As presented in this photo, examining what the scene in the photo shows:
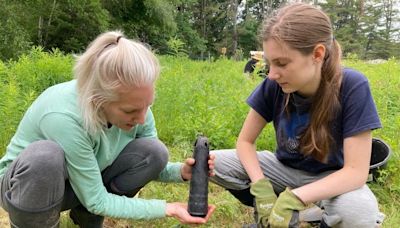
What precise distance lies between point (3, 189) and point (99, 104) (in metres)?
0.54

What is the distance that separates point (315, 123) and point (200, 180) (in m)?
0.58

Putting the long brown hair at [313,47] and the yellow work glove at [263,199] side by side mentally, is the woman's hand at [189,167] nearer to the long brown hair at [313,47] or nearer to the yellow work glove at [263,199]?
the yellow work glove at [263,199]

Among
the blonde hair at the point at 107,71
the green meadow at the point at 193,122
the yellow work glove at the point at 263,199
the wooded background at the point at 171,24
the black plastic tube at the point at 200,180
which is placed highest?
the blonde hair at the point at 107,71

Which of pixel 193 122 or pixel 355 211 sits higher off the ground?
pixel 355 211

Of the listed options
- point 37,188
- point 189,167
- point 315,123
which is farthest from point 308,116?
point 37,188

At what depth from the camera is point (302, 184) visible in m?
2.25

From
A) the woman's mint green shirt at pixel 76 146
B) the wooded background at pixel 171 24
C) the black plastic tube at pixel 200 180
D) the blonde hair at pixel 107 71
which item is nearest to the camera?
the blonde hair at pixel 107 71

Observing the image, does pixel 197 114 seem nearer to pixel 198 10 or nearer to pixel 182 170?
pixel 182 170

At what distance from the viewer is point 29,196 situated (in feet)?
5.57

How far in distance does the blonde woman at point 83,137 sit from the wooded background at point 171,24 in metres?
0.75

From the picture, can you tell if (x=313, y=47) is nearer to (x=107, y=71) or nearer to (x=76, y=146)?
(x=107, y=71)

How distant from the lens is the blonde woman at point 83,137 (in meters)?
1.64

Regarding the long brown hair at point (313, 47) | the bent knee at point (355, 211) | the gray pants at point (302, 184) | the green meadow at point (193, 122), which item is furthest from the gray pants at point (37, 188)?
the bent knee at point (355, 211)

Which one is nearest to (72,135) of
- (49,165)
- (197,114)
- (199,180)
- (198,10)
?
(49,165)
